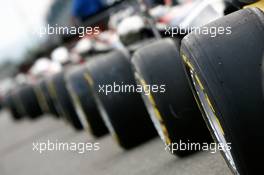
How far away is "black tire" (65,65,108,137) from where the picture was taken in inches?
260

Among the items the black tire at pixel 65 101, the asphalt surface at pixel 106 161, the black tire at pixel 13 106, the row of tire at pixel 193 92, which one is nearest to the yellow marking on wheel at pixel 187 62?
the row of tire at pixel 193 92

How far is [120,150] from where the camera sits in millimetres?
5598

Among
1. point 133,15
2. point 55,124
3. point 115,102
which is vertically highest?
point 133,15

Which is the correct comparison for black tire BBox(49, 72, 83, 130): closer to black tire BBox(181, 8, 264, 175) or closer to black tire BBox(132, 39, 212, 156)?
black tire BBox(132, 39, 212, 156)

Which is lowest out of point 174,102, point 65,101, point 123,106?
point 65,101

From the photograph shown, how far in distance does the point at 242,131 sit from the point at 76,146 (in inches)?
183

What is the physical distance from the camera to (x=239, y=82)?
2523 millimetres

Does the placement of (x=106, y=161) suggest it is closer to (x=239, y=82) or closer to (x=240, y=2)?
(x=240, y=2)

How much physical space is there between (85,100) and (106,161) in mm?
1310

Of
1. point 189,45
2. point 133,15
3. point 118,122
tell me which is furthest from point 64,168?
point 189,45

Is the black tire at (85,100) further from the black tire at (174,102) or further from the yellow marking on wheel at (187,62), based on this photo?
the yellow marking on wheel at (187,62)


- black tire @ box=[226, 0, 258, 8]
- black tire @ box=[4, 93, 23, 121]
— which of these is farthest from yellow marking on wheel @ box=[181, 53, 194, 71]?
black tire @ box=[4, 93, 23, 121]

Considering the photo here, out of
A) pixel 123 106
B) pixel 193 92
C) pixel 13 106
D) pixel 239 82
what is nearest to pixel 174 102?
pixel 193 92

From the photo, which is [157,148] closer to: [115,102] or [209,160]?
[115,102]
